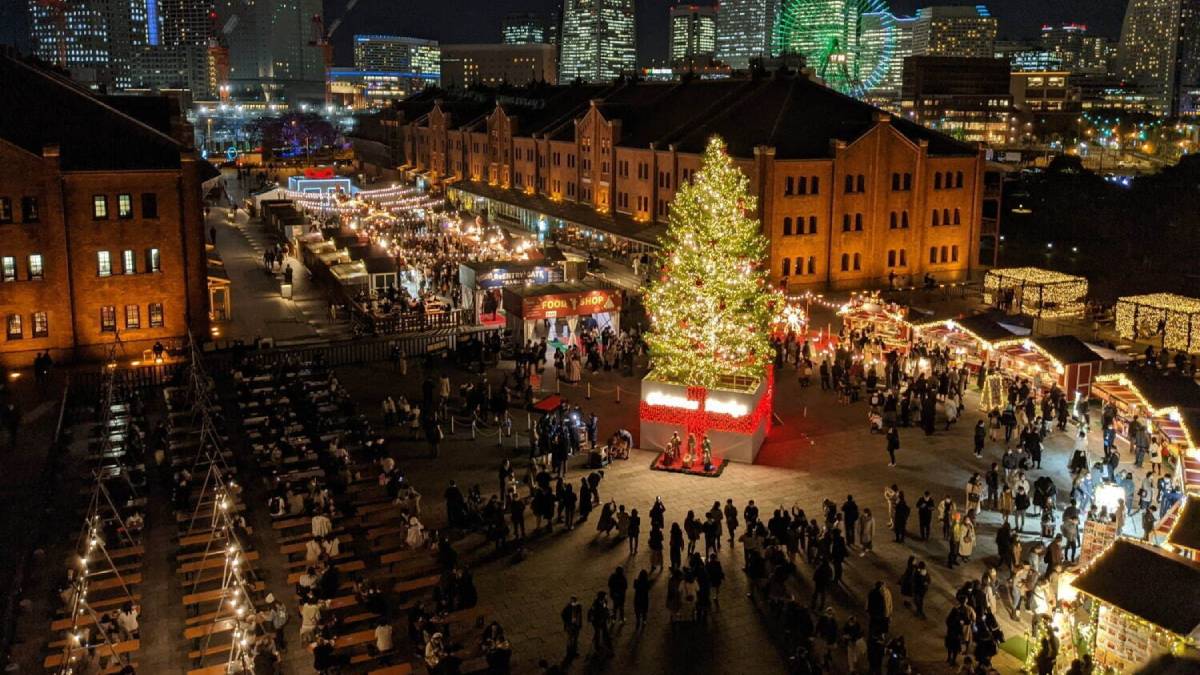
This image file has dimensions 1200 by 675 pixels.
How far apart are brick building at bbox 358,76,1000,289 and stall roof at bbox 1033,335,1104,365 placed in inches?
732

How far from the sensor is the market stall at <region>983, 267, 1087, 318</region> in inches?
1837

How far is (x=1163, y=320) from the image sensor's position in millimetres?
40781

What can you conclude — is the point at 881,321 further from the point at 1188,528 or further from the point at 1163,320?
the point at 1188,528

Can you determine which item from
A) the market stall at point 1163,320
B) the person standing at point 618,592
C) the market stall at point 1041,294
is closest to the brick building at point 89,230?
the person standing at point 618,592

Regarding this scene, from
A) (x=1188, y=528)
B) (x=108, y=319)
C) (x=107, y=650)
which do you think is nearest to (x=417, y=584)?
(x=107, y=650)

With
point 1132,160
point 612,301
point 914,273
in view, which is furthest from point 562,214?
point 1132,160

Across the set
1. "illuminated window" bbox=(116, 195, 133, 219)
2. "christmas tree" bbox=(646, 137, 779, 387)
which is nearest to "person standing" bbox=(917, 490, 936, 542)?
"christmas tree" bbox=(646, 137, 779, 387)

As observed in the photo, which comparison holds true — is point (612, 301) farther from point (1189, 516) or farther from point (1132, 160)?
point (1132, 160)

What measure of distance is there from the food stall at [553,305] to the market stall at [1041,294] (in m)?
19.9

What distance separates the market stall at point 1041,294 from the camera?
1837 inches

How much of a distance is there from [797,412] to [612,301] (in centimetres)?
981

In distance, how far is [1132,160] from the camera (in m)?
144

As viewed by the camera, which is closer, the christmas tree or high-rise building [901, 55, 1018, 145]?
the christmas tree

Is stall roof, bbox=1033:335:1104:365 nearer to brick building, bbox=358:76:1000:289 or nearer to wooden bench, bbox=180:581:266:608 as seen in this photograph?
brick building, bbox=358:76:1000:289
